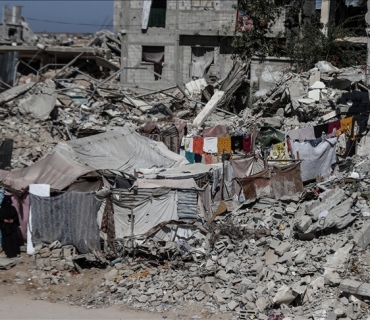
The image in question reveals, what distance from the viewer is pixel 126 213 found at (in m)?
14.2

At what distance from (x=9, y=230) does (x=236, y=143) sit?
7.67 meters

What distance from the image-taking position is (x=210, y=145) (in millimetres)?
19188

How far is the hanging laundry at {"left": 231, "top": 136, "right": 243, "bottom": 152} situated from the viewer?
1914 centimetres

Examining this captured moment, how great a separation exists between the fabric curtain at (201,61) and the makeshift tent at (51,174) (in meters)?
14.6

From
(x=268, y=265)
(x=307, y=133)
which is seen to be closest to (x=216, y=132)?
(x=307, y=133)

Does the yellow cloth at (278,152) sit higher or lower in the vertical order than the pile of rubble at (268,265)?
higher

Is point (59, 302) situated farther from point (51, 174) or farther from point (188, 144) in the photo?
point (188, 144)

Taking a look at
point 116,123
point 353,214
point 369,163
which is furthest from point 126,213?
point 116,123

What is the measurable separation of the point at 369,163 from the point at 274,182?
7.39 feet

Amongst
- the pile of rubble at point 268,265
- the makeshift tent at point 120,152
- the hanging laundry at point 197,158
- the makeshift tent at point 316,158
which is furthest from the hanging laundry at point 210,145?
the pile of rubble at point 268,265

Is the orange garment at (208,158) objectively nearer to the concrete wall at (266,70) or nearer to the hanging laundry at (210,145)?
the hanging laundry at (210,145)

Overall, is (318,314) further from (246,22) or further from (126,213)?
(246,22)

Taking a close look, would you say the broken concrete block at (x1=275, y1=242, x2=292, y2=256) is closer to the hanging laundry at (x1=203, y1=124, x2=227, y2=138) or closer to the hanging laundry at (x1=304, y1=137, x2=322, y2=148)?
the hanging laundry at (x1=304, y1=137, x2=322, y2=148)

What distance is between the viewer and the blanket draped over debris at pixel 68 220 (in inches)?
544
